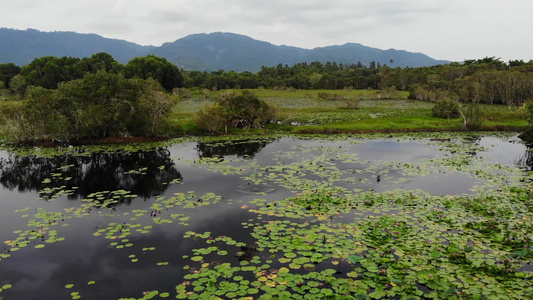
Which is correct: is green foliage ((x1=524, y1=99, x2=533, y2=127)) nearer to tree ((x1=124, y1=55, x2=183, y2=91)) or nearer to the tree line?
the tree line

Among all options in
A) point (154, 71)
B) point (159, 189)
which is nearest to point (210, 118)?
point (159, 189)

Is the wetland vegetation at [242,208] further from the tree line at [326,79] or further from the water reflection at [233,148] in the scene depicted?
the tree line at [326,79]

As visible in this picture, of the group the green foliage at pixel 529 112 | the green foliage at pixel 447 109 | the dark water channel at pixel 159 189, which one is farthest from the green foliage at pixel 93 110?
the green foliage at pixel 447 109

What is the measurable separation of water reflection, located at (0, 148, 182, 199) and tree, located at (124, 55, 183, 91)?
285 ft

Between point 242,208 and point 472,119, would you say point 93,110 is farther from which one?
point 472,119

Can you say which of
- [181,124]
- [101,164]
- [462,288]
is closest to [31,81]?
[181,124]

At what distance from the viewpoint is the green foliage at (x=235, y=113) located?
42625mm

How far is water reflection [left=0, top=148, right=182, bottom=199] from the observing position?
2175 centimetres

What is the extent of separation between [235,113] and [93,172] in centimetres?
2322

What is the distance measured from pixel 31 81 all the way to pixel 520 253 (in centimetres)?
12232

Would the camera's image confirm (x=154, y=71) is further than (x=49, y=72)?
Yes

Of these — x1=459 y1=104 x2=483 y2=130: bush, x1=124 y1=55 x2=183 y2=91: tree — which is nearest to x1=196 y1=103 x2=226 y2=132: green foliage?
x1=459 y1=104 x2=483 y2=130: bush

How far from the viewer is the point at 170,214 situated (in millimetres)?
17047

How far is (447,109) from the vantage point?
179 feet
